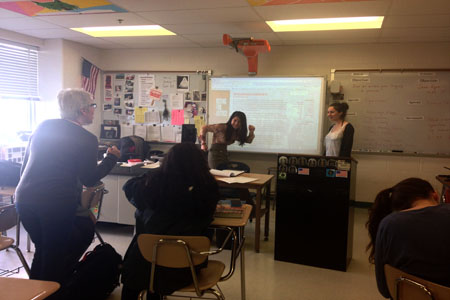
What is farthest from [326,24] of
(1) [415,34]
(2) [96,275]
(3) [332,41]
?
(2) [96,275]

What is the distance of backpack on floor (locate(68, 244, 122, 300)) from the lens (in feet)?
7.56

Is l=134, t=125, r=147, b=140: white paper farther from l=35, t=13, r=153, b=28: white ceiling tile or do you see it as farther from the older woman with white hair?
the older woman with white hair

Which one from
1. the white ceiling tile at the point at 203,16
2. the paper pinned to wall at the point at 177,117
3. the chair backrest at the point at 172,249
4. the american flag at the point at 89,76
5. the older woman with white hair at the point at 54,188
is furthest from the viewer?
the paper pinned to wall at the point at 177,117

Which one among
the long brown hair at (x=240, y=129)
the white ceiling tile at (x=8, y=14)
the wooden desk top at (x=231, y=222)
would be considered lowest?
the wooden desk top at (x=231, y=222)

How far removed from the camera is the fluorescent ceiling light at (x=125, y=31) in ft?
15.3

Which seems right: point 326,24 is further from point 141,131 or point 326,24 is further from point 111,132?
point 111,132

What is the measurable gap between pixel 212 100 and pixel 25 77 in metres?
2.66

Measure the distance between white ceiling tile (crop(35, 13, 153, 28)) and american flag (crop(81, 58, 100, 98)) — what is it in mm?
1321

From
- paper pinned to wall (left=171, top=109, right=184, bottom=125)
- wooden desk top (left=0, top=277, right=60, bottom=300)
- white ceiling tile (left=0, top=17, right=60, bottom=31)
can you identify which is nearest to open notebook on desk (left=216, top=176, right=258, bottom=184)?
wooden desk top (left=0, top=277, right=60, bottom=300)

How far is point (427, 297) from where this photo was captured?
1.45 m

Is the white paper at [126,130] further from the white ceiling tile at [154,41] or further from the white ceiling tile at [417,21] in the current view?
the white ceiling tile at [417,21]

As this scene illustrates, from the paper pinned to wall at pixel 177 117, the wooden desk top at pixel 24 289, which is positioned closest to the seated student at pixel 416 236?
the wooden desk top at pixel 24 289

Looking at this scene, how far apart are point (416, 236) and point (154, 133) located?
16.2 feet

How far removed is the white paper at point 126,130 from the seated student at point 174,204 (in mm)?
4225
